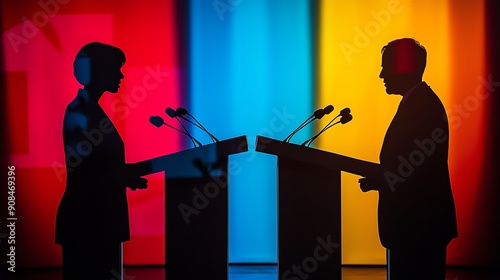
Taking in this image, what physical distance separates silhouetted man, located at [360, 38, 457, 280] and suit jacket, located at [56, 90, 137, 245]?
1372 mm

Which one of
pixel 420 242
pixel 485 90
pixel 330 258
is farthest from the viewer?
pixel 485 90

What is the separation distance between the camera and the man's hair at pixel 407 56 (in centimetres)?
266

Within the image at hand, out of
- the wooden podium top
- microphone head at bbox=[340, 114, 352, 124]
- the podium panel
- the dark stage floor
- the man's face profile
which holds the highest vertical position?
the man's face profile

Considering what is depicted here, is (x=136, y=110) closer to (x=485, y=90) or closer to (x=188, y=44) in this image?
(x=188, y=44)

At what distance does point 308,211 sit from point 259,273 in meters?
1.22

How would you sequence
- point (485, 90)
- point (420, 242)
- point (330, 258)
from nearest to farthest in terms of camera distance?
point (330, 258) → point (420, 242) → point (485, 90)

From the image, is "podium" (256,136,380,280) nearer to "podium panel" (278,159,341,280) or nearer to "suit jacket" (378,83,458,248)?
"podium panel" (278,159,341,280)

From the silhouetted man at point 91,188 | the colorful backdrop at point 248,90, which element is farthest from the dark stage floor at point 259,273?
the silhouetted man at point 91,188

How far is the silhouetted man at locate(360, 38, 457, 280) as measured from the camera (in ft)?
8.11

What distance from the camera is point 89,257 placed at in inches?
100

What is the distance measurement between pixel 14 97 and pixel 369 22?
8.91 feet

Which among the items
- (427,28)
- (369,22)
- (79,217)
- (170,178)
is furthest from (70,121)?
(427,28)

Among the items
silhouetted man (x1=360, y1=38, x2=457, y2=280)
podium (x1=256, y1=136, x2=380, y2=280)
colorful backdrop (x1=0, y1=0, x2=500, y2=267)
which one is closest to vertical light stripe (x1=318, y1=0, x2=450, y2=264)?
colorful backdrop (x1=0, y1=0, x2=500, y2=267)

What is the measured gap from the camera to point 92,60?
8.82 feet
